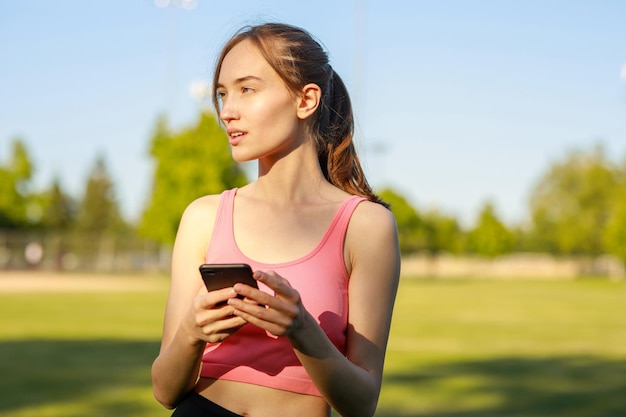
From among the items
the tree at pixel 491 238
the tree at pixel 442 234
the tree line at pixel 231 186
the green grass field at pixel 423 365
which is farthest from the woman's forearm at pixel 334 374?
the tree at pixel 491 238

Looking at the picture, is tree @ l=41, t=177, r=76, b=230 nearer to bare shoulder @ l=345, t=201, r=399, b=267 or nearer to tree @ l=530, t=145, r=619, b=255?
tree @ l=530, t=145, r=619, b=255

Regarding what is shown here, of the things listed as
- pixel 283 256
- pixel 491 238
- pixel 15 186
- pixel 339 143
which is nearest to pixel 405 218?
pixel 491 238

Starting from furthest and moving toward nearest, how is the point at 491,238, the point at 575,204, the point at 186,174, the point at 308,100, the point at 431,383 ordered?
1. the point at 491,238
2. the point at 575,204
3. the point at 186,174
4. the point at 431,383
5. the point at 308,100

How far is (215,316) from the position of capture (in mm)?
1951

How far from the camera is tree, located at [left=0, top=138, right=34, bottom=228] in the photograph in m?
72.0

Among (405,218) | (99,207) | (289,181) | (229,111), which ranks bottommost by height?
(99,207)

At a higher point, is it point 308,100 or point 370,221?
point 308,100

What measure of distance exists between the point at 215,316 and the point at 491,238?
97127 mm

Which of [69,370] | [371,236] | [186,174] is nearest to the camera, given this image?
[371,236]

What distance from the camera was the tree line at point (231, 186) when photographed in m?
58.1

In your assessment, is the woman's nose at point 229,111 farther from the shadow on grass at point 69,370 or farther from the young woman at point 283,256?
the shadow on grass at point 69,370

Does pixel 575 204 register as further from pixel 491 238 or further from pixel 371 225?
pixel 371 225

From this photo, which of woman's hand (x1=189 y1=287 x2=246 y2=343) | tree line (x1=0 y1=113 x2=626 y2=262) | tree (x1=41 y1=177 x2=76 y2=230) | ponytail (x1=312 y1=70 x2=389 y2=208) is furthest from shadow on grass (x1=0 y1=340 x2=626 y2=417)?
tree (x1=41 y1=177 x2=76 y2=230)

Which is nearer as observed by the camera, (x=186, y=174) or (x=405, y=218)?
(x=186, y=174)
